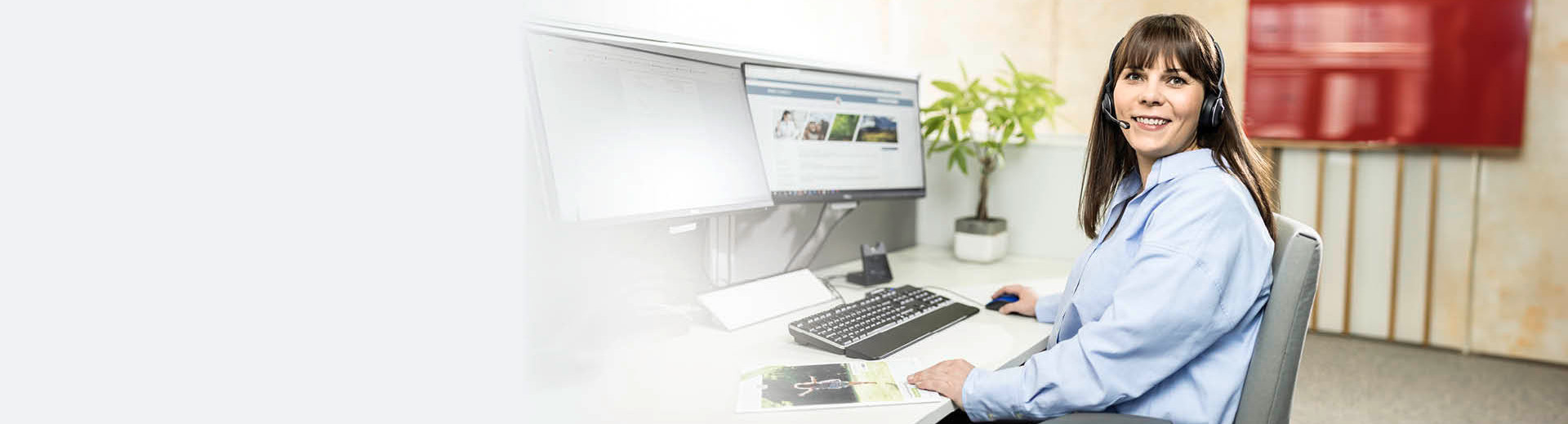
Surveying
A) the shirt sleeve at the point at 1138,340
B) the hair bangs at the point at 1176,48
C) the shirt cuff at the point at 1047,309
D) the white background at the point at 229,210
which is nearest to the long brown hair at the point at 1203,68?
the hair bangs at the point at 1176,48

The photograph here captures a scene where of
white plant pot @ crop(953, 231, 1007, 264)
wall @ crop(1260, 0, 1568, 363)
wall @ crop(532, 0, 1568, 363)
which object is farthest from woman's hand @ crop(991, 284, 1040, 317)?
wall @ crop(1260, 0, 1568, 363)

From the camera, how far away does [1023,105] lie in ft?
6.35

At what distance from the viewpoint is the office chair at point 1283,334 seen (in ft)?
3.44

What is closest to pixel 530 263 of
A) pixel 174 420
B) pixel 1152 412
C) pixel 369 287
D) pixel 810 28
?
pixel 369 287

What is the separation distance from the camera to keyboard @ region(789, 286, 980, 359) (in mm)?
1228

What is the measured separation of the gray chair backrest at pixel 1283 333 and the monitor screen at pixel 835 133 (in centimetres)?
77

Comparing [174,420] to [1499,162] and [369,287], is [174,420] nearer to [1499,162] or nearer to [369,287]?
[369,287]

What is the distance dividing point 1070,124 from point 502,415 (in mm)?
2913

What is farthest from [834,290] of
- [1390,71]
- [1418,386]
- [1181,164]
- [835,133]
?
[1390,71]

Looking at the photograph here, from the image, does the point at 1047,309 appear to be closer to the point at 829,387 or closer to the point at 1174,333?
the point at 1174,333

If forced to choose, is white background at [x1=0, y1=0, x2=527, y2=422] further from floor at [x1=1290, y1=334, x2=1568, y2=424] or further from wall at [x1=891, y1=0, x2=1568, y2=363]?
wall at [x1=891, y1=0, x2=1568, y2=363]

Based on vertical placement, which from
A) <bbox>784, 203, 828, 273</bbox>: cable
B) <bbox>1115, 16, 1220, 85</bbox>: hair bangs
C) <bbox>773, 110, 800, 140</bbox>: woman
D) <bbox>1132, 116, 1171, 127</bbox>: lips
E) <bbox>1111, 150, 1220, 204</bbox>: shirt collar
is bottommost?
<bbox>784, 203, 828, 273</bbox>: cable

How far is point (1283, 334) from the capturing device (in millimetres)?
1054

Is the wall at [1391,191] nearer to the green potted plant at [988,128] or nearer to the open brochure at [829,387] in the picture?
the green potted plant at [988,128]
